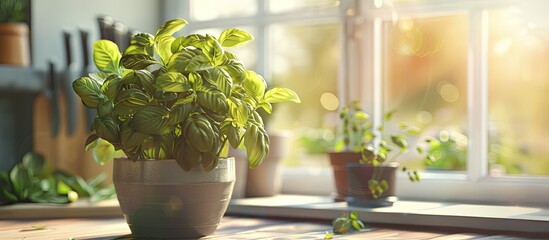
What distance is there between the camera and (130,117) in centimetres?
148

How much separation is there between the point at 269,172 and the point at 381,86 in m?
0.40

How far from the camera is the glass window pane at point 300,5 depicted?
2305mm

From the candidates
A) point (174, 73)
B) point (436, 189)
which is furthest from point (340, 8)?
point (174, 73)

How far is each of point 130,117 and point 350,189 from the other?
639mm

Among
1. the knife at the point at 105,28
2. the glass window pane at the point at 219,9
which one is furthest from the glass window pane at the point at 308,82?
the knife at the point at 105,28

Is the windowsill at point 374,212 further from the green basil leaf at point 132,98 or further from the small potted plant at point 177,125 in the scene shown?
the green basil leaf at point 132,98

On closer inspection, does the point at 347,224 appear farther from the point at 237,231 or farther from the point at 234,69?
the point at 234,69

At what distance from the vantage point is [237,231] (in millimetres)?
1694

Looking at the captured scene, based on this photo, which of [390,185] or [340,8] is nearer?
[390,185]

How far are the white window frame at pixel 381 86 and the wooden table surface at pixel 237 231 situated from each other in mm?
387

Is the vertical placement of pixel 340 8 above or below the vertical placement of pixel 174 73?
above

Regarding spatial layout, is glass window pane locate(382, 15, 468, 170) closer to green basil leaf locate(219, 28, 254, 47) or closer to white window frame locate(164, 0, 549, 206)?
white window frame locate(164, 0, 549, 206)

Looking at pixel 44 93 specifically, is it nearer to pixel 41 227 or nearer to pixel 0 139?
pixel 0 139

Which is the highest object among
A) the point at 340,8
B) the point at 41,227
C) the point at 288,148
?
the point at 340,8
